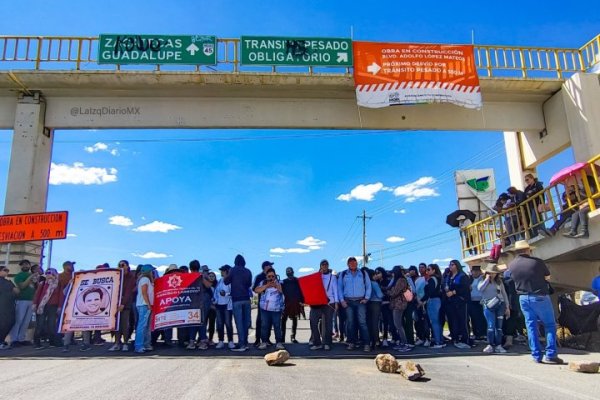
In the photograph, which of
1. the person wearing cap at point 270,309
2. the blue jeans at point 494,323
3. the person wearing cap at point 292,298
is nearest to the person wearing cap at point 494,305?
the blue jeans at point 494,323

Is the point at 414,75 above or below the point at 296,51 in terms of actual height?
below

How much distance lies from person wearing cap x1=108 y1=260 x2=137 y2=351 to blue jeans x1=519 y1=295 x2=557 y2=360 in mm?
7183

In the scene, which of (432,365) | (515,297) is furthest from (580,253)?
(432,365)

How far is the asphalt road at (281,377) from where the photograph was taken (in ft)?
15.3

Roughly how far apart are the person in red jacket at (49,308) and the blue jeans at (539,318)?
29.9ft

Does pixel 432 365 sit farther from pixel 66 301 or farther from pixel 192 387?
pixel 66 301

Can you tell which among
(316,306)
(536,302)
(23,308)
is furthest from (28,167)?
(536,302)

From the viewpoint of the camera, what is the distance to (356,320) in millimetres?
8828

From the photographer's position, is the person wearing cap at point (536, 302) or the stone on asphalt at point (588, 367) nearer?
the stone on asphalt at point (588, 367)

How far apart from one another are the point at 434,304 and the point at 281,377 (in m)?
4.54

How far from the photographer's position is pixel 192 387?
496cm

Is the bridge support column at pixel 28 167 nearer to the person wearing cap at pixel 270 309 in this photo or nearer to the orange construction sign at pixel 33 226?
the orange construction sign at pixel 33 226

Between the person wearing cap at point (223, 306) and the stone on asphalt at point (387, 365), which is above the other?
the person wearing cap at point (223, 306)

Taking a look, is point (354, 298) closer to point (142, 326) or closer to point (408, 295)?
point (408, 295)
